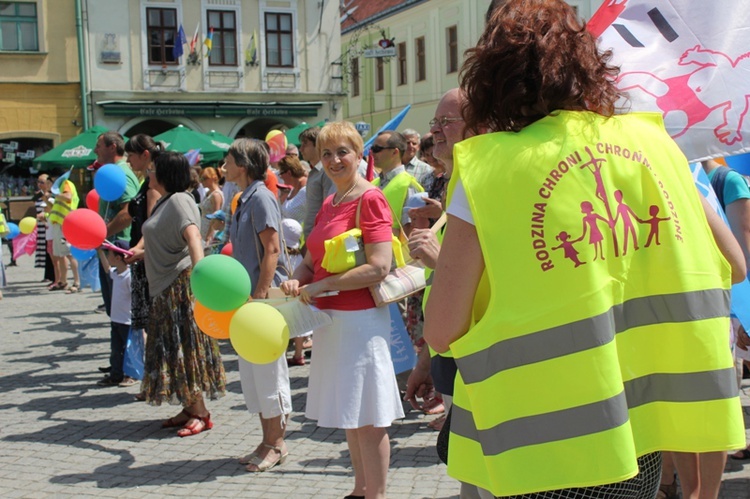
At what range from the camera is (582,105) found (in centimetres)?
209

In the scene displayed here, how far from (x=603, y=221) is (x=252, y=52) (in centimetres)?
2926

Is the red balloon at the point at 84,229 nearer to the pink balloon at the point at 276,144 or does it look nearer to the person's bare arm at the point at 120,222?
the person's bare arm at the point at 120,222

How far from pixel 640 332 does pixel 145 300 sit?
516 centimetres

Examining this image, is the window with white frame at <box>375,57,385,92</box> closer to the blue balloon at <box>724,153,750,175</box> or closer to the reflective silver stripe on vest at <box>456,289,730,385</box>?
the blue balloon at <box>724,153,750,175</box>

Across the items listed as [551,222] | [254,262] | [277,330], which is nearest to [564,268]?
[551,222]

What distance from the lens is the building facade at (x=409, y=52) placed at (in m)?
36.7

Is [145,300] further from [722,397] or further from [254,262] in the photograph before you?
[722,397]

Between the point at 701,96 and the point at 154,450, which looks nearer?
the point at 701,96

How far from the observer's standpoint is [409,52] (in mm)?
40688

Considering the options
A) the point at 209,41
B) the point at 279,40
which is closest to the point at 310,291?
the point at 209,41

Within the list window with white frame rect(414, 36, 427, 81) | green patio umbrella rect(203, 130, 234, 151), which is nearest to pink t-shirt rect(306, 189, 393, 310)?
green patio umbrella rect(203, 130, 234, 151)

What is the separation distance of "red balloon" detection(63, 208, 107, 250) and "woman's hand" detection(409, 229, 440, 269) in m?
4.08

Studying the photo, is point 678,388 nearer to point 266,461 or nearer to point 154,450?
point 266,461

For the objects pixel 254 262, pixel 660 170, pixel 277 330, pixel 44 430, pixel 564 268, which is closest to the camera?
Result: pixel 564 268
